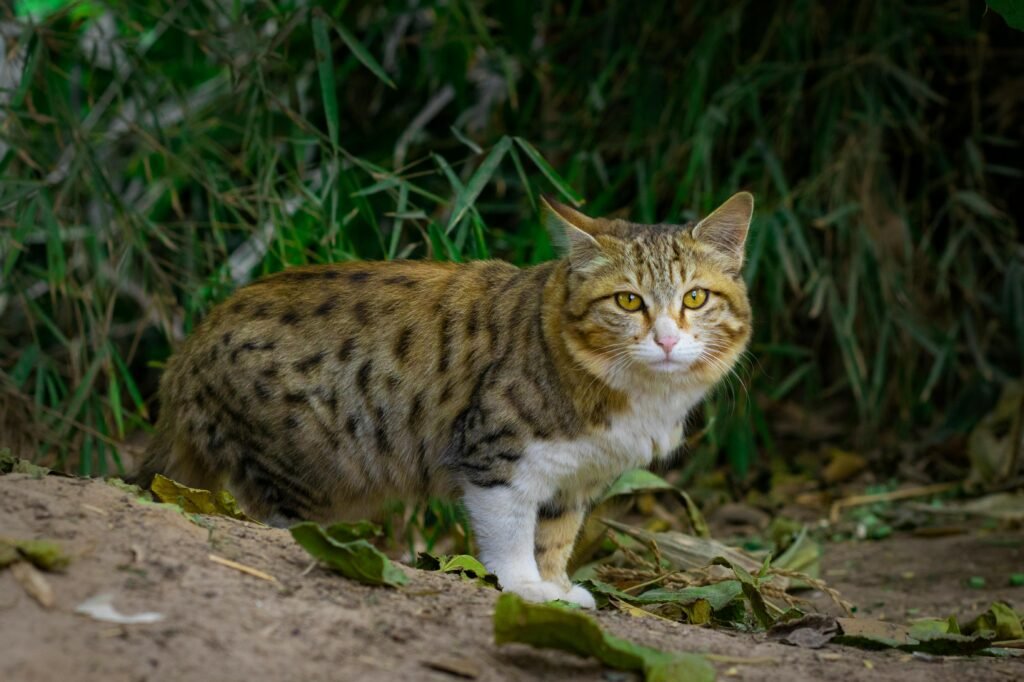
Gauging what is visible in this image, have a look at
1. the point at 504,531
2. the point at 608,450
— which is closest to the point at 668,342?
the point at 608,450

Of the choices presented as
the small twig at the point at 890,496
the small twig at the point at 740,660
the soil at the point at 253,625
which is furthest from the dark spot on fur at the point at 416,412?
the small twig at the point at 890,496

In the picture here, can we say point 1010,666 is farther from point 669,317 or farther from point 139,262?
point 139,262

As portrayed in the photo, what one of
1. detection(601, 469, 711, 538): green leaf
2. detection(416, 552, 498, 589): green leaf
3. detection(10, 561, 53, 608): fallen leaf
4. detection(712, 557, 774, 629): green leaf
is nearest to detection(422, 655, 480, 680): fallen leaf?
detection(10, 561, 53, 608): fallen leaf

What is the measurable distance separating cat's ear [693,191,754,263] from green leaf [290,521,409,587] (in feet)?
5.66

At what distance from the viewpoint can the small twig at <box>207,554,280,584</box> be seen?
2768 mm

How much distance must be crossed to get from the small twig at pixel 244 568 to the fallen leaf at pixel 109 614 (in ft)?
1.13

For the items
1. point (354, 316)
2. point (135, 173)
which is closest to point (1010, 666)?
point (354, 316)

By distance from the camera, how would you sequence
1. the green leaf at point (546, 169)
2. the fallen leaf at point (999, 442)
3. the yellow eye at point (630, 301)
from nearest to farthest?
the yellow eye at point (630, 301), the green leaf at point (546, 169), the fallen leaf at point (999, 442)

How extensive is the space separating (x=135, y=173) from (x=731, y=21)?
3481 mm

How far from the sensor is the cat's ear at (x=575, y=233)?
3.99m

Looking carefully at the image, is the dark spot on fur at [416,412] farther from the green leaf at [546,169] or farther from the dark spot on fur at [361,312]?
the green leaf at [546,169]

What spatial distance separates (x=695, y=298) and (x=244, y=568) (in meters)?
1.78

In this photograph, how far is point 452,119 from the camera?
287 inches

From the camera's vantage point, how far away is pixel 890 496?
20.6ft
